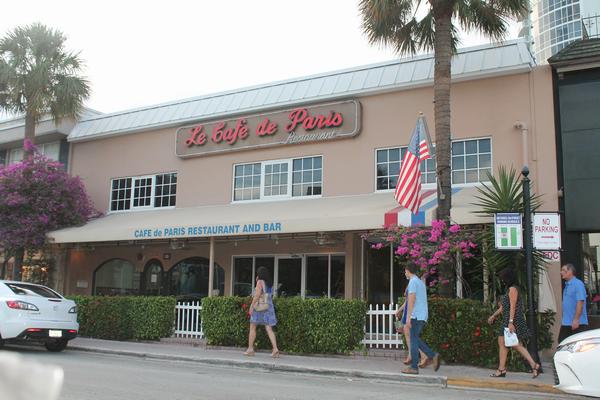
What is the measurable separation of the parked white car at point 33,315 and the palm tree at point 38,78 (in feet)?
24.8

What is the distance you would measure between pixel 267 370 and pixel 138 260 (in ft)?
30.9

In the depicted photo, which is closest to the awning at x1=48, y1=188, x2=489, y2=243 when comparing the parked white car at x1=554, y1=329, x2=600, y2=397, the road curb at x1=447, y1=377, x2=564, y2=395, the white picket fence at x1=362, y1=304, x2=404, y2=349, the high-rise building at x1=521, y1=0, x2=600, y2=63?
the white picket fence at x1=362, y1=304, x2=404, y2=349

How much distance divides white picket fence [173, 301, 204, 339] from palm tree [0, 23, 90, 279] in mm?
6373

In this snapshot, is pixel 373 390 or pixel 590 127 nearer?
pixel 373 390

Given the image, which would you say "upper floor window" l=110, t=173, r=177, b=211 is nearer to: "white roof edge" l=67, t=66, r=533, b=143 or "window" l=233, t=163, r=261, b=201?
"white roof edge" l=67, t=66, r=533, b=143

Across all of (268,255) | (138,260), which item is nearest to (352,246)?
(268,255)

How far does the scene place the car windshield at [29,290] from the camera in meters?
11.6

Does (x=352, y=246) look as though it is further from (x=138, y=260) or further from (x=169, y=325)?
(x=138, y=260)

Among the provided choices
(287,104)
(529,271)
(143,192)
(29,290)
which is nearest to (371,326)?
(529,271)

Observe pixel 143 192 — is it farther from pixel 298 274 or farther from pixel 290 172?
pixel 298 274

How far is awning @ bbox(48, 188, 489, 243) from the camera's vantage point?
12.1 metres

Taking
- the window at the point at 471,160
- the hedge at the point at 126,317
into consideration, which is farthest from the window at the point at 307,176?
the hedge at the point at 126,317

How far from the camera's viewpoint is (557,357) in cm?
644

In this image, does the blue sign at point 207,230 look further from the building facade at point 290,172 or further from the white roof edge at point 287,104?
the white roof edge at point 287,104
